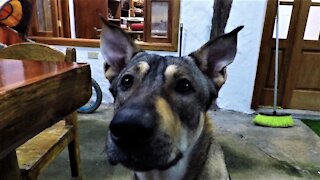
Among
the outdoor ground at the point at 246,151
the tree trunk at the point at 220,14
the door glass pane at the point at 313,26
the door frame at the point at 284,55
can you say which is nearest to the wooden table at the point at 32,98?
the outdoor ground at the point at 246,151

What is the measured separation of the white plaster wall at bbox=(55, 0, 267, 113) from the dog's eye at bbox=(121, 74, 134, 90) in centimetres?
263

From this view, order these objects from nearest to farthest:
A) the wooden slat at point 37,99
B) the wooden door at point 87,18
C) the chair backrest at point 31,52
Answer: the wooden slat at point 37,99
the chair backrest at point 31,52
the wooden door at point 87,18

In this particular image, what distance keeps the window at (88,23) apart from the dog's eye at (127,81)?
7.40ft

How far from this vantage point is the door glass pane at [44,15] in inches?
166

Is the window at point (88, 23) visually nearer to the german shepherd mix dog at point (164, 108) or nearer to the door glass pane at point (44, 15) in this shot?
the door glass pane at point (44, 15)

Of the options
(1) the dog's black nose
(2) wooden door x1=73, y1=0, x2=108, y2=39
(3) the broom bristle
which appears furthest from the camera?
(2) wooden door x1=73, y1=0, x2=108, y2=39

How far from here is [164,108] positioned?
98cm

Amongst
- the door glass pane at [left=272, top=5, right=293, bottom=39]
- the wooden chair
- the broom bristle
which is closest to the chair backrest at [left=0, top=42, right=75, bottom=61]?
the wooden chair

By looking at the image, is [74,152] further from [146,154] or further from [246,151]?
[246,151]

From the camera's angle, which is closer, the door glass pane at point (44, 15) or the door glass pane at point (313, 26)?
the door glass pane at point (313, 26)

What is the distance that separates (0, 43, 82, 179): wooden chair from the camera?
128cm

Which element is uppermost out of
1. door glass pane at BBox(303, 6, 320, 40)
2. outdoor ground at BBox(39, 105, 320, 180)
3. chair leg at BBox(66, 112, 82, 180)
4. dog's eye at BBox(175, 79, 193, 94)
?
door glass pane at BBox(303, 6, 320, 40)

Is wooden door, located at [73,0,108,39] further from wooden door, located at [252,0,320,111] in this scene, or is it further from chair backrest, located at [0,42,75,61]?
chair backrest, located at [0,42,75,61]

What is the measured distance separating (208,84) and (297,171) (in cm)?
166
